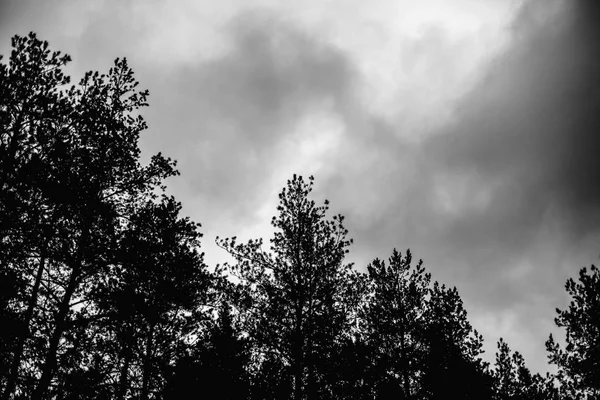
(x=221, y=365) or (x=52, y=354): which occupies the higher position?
(x=221, y=365)

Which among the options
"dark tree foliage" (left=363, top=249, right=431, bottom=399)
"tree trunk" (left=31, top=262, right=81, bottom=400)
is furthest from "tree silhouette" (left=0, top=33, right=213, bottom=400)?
"dark tree foliage" (left=363, top=249, right=431, bottom=399)

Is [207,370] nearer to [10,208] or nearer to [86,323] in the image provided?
[86,323]

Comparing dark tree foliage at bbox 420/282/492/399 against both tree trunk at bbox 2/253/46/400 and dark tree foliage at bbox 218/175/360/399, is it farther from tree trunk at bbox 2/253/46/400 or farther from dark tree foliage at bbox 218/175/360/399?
tree trunk at bbox 2/253/46/400

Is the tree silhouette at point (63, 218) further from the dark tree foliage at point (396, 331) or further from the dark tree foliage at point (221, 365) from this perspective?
the dark tree foliage at point (396, 331)

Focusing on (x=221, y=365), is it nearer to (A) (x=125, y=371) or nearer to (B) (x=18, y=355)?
(A) (x=125, y=371)

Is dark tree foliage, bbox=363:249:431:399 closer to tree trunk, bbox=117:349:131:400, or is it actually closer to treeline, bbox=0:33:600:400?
treeline, bbox=0:33:600:400

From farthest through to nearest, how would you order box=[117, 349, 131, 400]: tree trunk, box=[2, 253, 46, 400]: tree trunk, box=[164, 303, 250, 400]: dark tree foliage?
box=[164, 303, 250, 400]: dark tree foliage → box=[117, 349, 131, 400]: tree trunk → box=[2, 253, 46, 400]: tree trunk

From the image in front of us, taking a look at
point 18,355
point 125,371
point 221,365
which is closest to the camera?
A: point 18,355

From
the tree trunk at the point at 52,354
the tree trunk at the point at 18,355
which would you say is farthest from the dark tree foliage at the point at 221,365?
A: the tree trunk at the point at 18,355

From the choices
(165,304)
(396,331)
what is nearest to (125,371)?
(165,304)

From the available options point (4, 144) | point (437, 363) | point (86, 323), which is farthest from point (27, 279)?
point (437, 363)

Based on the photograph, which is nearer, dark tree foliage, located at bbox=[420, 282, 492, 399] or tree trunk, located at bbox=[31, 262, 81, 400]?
tree trunk, located at bbox=[31, 262, 81, 400]

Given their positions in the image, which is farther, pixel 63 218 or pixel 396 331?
pixel 396 331

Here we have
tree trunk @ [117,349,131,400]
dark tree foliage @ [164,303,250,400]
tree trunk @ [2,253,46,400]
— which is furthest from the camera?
dark tree foliage @ [164,303,250,400]
